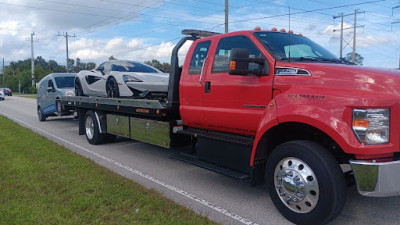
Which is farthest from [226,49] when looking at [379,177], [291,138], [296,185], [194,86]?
[379,177]

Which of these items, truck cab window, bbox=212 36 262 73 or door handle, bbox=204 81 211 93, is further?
door handle, bbox=204 81 211 93

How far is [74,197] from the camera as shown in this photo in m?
4.43

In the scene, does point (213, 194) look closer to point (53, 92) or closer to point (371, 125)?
point (371, 125)

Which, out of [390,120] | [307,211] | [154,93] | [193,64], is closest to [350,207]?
[307,211]

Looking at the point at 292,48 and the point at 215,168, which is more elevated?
the point at 292,48

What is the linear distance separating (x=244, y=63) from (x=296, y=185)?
1536 mm

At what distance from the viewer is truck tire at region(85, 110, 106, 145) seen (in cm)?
856

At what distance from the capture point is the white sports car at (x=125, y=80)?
24.5 feet

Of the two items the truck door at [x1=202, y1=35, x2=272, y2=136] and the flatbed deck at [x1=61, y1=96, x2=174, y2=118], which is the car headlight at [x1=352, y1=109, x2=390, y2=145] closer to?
the truck door at [x1=202, y1=35, x2=272, y2=136]

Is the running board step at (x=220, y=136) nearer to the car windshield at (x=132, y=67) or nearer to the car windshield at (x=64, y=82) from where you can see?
the car windshield at (x=132, y=67)

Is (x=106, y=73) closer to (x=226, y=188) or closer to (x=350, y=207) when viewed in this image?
(x=226, y=188)

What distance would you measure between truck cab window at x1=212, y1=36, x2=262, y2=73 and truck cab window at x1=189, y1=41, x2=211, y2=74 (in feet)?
0.99

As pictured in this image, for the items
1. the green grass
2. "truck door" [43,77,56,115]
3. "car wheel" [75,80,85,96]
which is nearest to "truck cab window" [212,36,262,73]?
the green grass

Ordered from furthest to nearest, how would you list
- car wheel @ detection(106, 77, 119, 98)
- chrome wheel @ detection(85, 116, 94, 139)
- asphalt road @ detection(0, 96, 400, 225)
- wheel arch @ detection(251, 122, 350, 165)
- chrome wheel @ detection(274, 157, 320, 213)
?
chrome wheel @ detection(85, 116, 94, 139), car wheel @ detection(106, 77, 119, 98), asphalt road @ detection(0, 96, 400, 225), wheel arch @ detection(251, 122, 350, 165), chrome wheel @ detection(274, 157, 320, 213)
